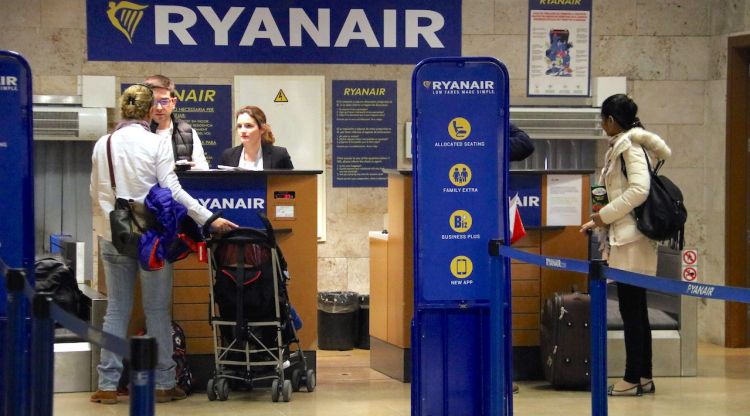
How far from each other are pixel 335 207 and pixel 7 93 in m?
4.62

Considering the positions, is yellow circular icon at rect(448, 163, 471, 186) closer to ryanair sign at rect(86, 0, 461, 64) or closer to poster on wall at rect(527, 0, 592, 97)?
ryanair sign at rect(86, 0, 461, 64)

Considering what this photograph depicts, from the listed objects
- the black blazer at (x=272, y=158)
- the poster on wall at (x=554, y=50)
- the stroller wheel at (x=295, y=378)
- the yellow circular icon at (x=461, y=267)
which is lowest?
the stroller wheel at (x=295, y=378)

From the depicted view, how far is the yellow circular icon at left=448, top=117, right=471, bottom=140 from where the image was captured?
539cm

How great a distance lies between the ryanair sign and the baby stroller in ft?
9.90

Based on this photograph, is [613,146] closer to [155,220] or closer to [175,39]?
[155,220]

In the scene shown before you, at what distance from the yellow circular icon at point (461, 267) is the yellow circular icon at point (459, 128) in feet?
1.85

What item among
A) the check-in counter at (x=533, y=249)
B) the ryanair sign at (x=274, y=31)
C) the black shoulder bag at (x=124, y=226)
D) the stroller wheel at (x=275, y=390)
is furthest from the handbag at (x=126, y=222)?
the ryanair sign at (x=274, y=31)

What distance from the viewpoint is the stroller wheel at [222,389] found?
21.2ft

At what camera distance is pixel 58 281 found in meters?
7.09

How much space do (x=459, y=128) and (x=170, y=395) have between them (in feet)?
7.68

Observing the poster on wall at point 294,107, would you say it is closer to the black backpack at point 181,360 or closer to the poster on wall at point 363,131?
the poster on wall at point 363,131

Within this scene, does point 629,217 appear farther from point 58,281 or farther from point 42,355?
point 42,355

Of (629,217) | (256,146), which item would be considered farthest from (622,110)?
(256,146)

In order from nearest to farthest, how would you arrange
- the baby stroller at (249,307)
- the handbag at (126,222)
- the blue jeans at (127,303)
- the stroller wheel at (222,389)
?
1. the handbag at (126,222)
2. the blue jeans at (127,303)
3. the baby stroller at (249,307)
4. the stroller wheel at (222,389)
